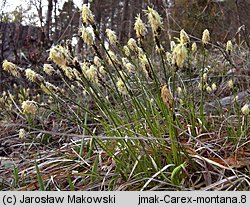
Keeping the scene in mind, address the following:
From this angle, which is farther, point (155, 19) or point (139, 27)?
point (139, 27)

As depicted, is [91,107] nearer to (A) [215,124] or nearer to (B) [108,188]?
(A) [215,124]

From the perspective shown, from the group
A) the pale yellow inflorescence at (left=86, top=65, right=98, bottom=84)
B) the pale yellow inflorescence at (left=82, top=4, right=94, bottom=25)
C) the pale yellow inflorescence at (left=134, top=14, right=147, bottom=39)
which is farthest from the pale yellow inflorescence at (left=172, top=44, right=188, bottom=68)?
the pale yellow inflorescence at (left=86, top=65, right=98, bottom=84)

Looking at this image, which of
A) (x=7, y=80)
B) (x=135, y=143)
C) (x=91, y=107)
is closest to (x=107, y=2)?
(x=7, y=80)

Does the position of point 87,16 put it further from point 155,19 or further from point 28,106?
point 28,106

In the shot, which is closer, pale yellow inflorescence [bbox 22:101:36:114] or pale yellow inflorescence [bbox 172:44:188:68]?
pale yellow inflorescence [bbox 172:44:188:68]

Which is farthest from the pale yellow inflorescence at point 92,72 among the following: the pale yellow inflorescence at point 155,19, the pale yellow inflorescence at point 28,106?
the pale yellow inflorescence at point 155,19

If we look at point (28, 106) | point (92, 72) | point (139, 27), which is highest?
point (139, 27)

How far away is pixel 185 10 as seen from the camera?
27.6 feet

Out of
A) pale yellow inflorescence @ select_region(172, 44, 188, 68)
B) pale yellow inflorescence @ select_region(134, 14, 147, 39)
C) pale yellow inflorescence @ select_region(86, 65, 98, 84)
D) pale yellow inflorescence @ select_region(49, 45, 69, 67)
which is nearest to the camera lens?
pale yellow inflorescence @ select_region(172, 44, 188, 68)

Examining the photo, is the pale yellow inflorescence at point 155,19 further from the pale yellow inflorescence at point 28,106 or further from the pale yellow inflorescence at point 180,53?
the pale yellow inflorescence at point 28,106

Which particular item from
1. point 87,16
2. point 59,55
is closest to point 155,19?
point 87,16

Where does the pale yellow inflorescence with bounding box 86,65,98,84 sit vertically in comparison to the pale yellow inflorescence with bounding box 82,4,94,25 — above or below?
below

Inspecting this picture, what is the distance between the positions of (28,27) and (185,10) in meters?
3.81

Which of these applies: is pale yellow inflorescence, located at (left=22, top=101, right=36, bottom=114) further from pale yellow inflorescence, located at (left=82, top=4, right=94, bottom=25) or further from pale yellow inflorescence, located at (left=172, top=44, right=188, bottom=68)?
pale yellow inflorescence, located at (left=172, top=44, right=188, bottom=68)
